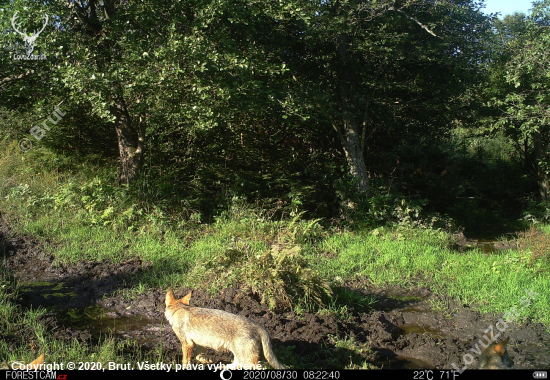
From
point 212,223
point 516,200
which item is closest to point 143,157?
point 212,223

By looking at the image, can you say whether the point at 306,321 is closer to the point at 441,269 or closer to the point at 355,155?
the point at 441,269

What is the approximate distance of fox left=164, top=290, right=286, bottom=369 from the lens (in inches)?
162

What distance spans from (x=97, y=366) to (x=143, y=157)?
6.82 m

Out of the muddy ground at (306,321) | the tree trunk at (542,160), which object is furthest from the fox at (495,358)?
the tree trunk at (542,160)

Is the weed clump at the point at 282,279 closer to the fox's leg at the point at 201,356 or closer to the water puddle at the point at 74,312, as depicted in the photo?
the fox's leg at the point at 201,356

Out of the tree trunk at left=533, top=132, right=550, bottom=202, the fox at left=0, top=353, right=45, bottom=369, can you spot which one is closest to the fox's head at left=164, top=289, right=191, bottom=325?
the fox at left=0, top=353, right=45, bottom=369

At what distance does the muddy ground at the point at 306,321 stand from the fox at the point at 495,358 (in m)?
0.69

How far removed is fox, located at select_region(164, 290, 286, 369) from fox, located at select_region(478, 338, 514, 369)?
1827 millimetres

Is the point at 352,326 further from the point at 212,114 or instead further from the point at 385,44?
the point at 385,44

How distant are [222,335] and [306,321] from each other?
173cm

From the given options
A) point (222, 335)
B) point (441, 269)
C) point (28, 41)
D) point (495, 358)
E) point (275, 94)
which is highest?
point (28, 41)

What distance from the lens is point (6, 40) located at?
8453 millimetres

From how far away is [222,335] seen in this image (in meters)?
4.27

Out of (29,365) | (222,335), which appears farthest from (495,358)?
(29,365)
